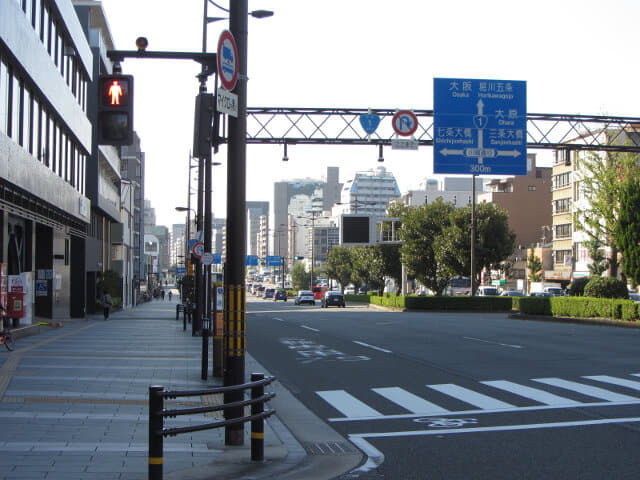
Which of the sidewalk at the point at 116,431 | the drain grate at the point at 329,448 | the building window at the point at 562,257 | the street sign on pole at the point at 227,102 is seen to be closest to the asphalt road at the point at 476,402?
the drain grate at the point at 329,448

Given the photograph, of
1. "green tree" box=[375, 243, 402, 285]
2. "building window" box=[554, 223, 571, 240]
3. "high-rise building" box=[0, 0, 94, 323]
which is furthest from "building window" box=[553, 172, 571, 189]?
"high-rise building" box=[0, 0, 94, 323]

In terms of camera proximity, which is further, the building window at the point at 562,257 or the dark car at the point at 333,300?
the building window at the point at 562,257

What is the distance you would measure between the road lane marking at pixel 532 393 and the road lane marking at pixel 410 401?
65.4 inches

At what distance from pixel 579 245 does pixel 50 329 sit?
6657 centimetres

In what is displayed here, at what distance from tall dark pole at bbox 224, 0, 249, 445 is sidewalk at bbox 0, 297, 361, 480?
83 centimetres

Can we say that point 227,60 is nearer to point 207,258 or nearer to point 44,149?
point 207,258

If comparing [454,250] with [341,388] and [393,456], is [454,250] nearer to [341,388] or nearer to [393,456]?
[341,388]

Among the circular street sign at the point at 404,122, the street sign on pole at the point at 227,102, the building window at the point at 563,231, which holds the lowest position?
the street sign on pole at the point at 227,102

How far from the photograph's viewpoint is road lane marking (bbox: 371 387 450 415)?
11.0 meters

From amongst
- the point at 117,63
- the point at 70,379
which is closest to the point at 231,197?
the point at 117,63

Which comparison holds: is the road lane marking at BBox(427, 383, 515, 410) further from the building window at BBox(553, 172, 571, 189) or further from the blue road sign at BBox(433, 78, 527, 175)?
the building window at BBox(553, 172, 571, 189)

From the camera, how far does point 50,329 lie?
31547 millimetres

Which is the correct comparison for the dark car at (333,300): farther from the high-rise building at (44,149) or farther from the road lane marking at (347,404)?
the road lane marking at (347,404)

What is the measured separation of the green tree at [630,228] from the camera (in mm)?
43375
